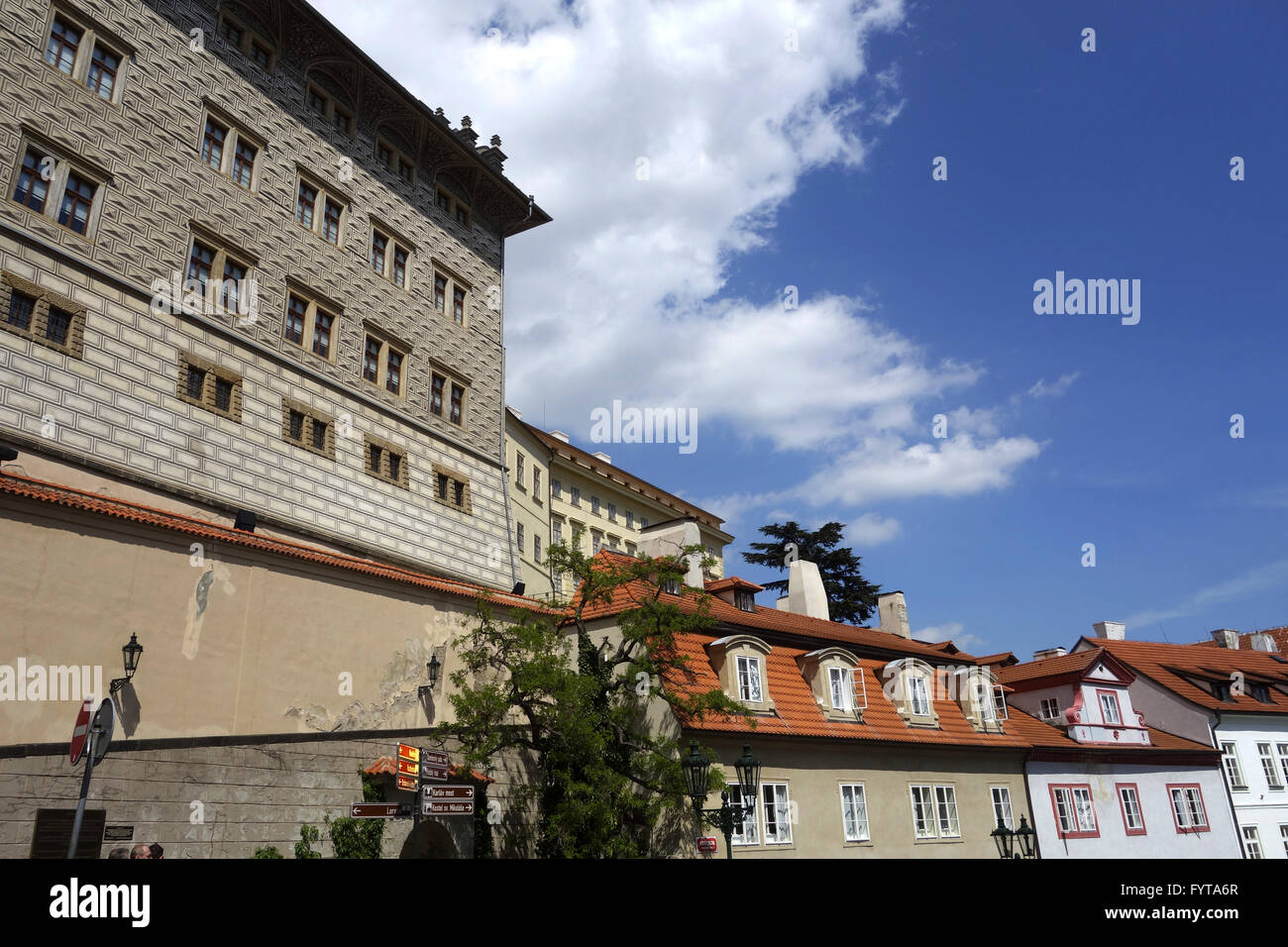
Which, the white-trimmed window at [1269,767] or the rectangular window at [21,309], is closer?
the rectangular window at [21,309]

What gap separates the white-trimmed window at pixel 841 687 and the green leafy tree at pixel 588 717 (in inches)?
192

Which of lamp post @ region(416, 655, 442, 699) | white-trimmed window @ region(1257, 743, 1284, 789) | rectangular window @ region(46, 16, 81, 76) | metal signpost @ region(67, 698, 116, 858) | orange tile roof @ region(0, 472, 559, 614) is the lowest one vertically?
white-trimmed window @ region(1257, 743, 1284, 789)

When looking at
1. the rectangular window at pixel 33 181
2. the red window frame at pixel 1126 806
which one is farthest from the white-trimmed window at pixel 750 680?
the rectangular window at pixel 33 181

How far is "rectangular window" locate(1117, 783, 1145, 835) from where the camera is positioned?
1100 inches

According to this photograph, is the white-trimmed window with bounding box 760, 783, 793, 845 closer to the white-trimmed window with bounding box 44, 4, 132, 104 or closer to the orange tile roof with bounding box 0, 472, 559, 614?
the orange tile roof with bounding box 0, 472, 559, 614

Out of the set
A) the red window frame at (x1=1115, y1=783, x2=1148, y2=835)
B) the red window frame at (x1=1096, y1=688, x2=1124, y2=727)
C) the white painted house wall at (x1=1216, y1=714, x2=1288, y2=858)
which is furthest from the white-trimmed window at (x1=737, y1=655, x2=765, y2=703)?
the white painted house wall at (x1=1216, y1=714, x2=1288, y2=858)

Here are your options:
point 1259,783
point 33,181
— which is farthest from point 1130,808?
point 33,181

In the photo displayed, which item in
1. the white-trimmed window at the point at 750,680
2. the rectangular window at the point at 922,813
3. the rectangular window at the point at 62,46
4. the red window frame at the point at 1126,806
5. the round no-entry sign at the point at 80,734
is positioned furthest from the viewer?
the red window frame at the point at 1126,806

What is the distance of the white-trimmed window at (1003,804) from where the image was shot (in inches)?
1001

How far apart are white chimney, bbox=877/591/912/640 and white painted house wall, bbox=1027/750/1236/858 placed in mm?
8039

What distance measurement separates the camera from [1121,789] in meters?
28.5

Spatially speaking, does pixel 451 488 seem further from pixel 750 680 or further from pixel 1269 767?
pixel 1269 767

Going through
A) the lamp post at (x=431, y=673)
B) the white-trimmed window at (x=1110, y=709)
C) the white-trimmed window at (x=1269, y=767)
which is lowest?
the white-trimmed window at (x=1269, y=767)

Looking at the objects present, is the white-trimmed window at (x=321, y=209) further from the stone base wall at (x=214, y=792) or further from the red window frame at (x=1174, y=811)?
the red window frame at (x=1174, y=811)
